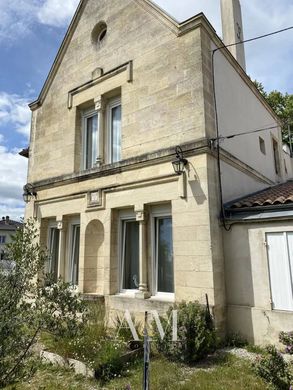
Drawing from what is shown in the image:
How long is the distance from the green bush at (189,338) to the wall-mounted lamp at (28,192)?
705 centimetres

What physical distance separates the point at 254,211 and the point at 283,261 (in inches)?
45.1

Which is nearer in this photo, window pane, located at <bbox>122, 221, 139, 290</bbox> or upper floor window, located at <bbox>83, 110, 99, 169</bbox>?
window pane, located at <bbox>122, 221, 139, 290</bbox>

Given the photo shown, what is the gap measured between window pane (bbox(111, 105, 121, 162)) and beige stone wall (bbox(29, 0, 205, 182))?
65 cm

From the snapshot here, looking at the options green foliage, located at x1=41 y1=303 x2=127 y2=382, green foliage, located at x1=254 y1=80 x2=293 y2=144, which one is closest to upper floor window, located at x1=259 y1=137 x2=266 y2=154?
green foliage, located at x1=41 y1=303 x2=127 y2=382

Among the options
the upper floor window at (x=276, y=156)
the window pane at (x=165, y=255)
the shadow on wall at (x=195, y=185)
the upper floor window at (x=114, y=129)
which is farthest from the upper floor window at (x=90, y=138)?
the upper floor window at (x=276, y=156)

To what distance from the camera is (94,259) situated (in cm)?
882

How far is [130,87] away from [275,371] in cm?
733

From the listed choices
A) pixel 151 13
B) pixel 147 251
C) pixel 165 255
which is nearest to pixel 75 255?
pixel 147 251

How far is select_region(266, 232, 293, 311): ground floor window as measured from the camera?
5922 mm

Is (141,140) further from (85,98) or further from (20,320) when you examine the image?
(20,320)

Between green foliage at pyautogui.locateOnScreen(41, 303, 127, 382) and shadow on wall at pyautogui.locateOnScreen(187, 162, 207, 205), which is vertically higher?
shadow on wall at pyautogui.locateOnScreen(187, 162, 207, 205)

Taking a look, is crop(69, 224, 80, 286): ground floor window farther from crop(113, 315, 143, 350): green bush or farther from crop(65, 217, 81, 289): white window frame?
crop(113, 315, 143, 350): green bush

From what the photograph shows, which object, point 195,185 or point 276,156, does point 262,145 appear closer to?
point 276,156

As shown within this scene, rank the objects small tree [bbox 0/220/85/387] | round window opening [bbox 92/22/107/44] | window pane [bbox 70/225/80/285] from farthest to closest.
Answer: round window opening [bbox 92/22/107/44], window pane [bbox 70/225/80/285], small tree [bbox 0/220/85/387]
